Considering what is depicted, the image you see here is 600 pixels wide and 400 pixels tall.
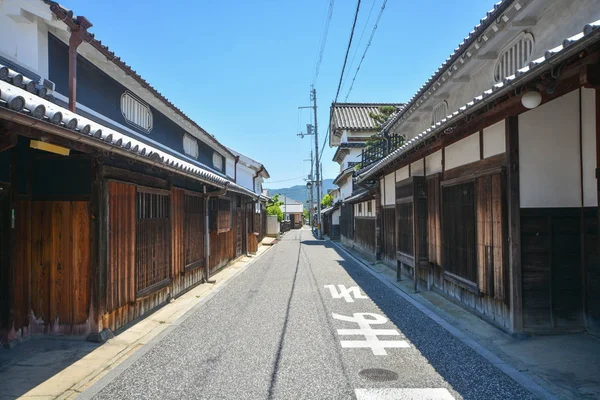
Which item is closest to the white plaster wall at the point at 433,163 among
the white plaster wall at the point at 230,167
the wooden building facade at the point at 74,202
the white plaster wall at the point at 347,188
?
the wooden building facade at the point at 74,202

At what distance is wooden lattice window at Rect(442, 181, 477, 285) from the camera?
26.1ft

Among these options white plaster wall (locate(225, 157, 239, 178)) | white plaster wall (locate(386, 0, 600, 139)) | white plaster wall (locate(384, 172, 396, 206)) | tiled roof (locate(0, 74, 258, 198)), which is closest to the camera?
tiled roof (locate(0, 74, 258, 198))

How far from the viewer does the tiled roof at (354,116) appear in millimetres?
34344

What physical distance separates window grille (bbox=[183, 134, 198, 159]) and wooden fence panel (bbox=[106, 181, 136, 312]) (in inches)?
309

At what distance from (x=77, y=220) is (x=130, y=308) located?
2159 millimetres

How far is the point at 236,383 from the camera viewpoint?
4910 mm

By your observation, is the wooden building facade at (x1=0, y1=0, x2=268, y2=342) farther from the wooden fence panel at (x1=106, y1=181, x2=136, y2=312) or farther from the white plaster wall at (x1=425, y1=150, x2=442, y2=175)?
the white plaster wall at (x1=425, y1=150, x2=442, y2=175)

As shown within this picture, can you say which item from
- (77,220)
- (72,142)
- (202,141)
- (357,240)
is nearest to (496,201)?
(72,142)

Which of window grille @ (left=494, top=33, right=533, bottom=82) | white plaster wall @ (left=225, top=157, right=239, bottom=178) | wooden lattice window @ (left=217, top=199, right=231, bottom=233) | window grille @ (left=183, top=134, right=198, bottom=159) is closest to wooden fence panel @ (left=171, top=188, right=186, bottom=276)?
wooden lattice window @ (left=217, top=199, right=231, bottom=233)

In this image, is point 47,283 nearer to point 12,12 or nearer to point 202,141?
point 12,12

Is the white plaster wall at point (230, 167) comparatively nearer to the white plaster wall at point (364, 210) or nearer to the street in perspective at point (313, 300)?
the white plaster wall at point (364, 210)

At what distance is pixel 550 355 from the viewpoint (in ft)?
18.0

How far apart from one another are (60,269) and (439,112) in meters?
11.4

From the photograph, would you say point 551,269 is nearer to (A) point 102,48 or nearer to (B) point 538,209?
(B) point 538,209
